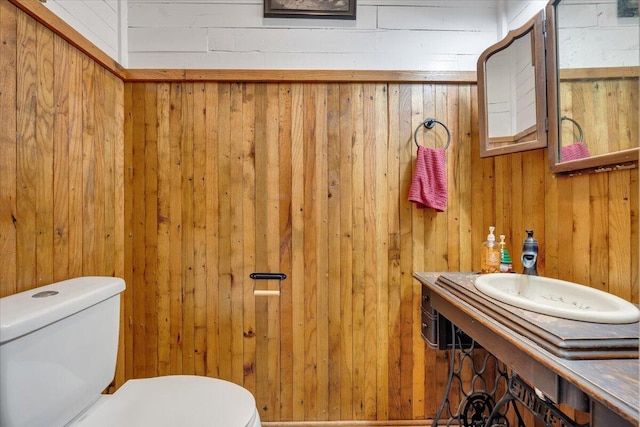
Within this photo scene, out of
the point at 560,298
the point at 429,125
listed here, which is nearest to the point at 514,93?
the point at 429,125

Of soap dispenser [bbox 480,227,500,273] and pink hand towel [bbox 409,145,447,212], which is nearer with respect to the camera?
soap dispenser [bbox 480,227,500,273]

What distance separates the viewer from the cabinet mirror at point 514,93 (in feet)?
3.78

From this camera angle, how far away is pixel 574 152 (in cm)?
106

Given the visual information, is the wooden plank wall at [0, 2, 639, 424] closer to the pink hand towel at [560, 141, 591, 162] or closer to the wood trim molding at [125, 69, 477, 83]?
the wood trim molding at [125, 69, 477, 83]

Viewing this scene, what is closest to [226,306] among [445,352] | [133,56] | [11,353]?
[11,353]

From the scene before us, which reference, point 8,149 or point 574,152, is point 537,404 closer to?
point 574,152

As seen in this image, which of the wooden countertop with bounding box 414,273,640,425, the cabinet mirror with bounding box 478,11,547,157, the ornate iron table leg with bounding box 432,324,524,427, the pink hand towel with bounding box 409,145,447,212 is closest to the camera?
the wooden countertop with bounding box 414,273,640,425

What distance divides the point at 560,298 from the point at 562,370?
532 millimetres

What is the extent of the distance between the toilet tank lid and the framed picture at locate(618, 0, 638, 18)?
1.86 metres

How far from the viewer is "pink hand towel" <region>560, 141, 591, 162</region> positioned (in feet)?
3.35

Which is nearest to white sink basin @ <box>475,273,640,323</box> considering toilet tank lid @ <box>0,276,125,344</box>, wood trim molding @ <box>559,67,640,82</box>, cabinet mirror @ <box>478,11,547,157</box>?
cabinet mirror @ <box>478,11,547,157</box>

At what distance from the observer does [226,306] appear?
4.96ft

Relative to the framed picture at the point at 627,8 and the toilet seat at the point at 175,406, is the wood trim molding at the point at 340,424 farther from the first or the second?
the framed picture at the point at 627,8

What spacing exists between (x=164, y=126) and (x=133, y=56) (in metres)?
0.39
